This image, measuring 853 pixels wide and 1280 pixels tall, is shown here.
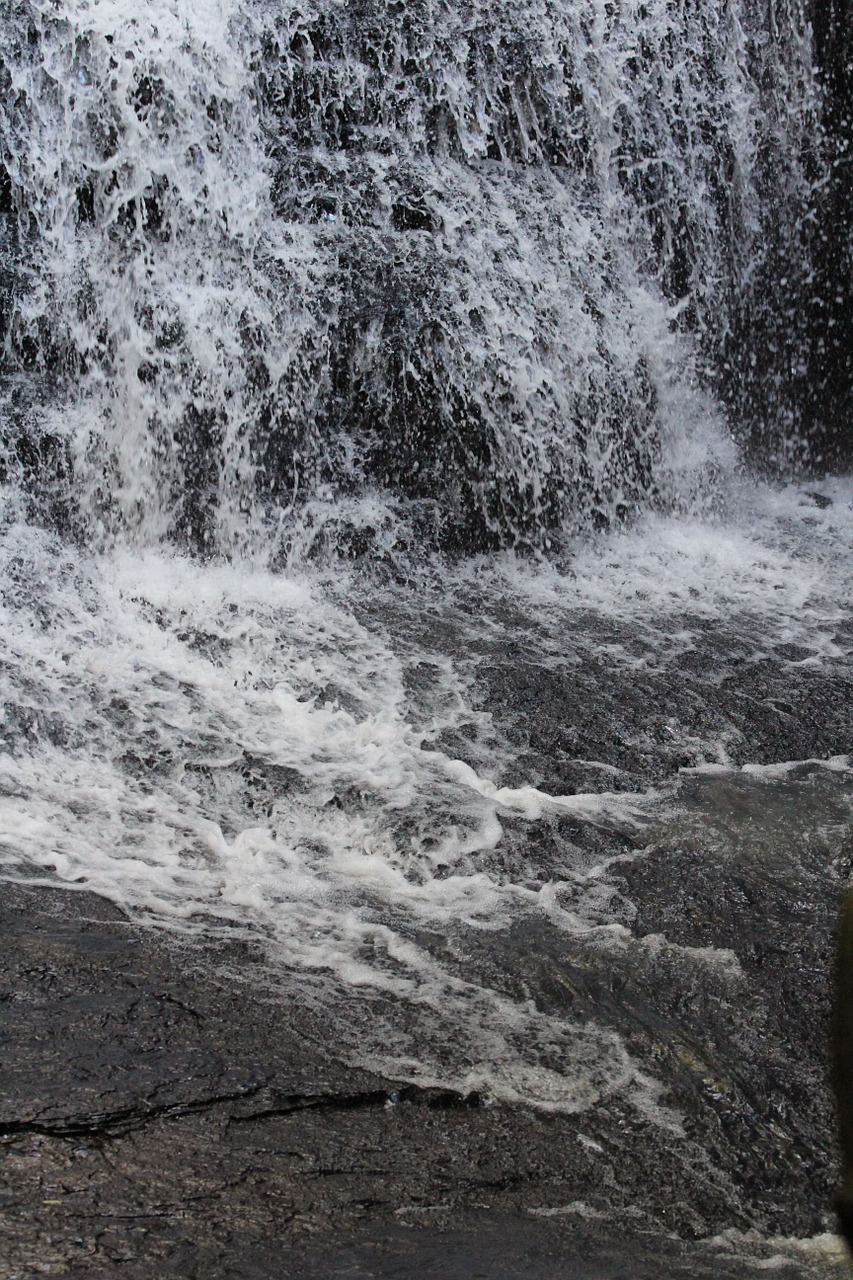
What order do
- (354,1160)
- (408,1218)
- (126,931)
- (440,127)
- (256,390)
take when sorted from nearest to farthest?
(408,1218), (354,1160), (126,931), (256,390), (440,127)

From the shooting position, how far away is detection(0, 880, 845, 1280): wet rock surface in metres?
2.13

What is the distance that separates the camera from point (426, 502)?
6195mm

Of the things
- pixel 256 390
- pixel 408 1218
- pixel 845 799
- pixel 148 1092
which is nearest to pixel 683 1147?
pixel 408 1218

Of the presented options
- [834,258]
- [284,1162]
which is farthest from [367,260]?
[284,1162]

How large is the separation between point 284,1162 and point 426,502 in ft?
13.6

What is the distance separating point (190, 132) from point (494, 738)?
11.1 ft

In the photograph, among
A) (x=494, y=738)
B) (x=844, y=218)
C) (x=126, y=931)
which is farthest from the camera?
(x=844, y=218)

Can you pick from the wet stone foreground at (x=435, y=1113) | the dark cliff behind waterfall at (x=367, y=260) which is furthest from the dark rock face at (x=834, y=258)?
the wet stone foreground at (x=435, y=1113)

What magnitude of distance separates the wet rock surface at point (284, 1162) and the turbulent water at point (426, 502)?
363 millimetres

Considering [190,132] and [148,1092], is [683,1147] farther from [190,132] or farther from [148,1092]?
[190,132]

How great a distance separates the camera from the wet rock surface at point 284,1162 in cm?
213

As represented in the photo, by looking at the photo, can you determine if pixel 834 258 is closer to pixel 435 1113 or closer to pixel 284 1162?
pixel 435 1113

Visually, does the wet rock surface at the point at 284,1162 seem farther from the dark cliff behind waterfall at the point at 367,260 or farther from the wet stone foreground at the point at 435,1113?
the dark cliff behind waterfall at the point at 367,260

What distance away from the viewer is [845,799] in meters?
4.21
